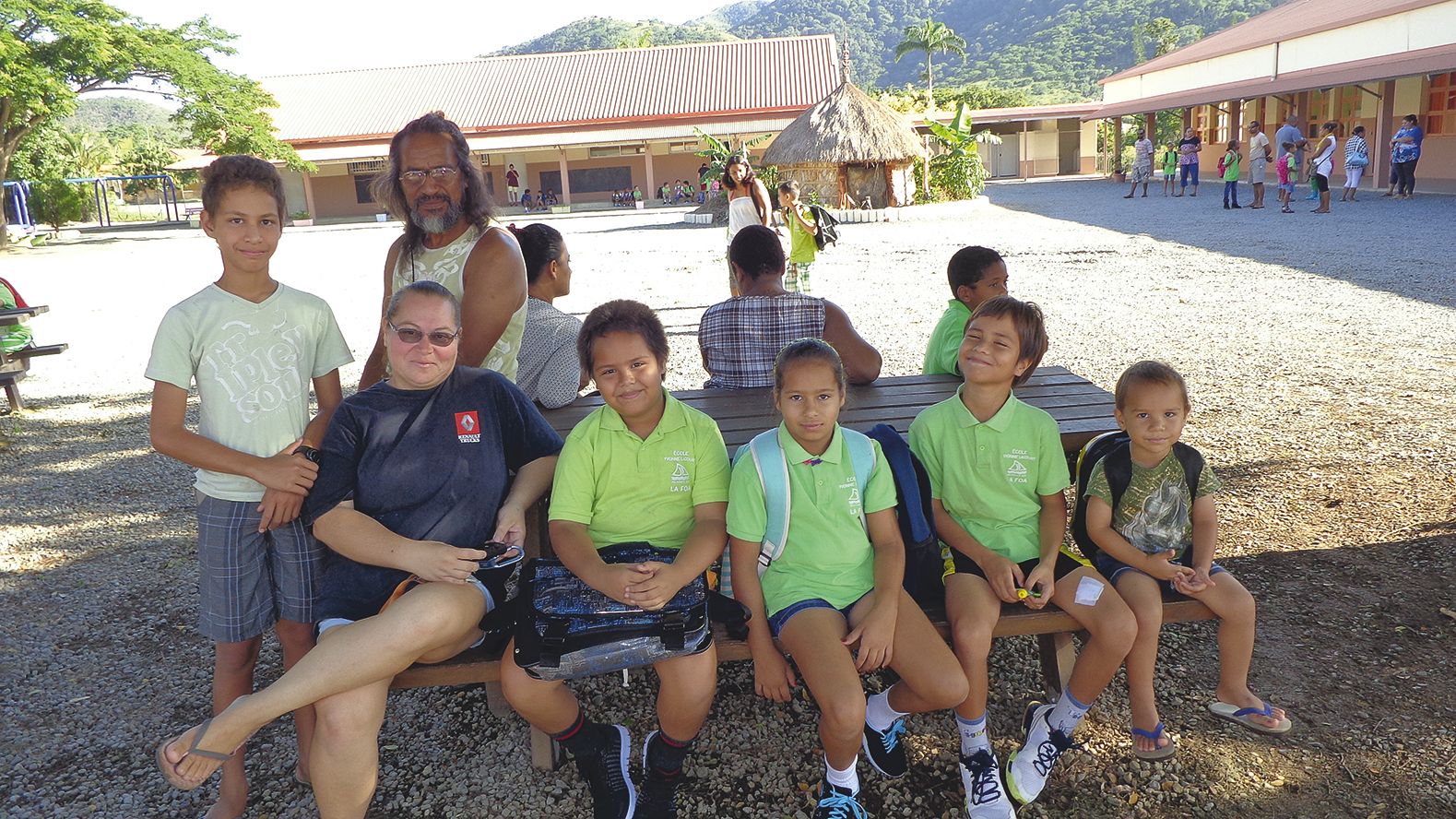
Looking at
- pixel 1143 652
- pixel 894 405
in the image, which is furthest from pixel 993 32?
pixel 1143 652

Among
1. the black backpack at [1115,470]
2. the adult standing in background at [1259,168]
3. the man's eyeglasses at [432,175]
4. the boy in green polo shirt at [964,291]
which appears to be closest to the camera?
the black backpack at [1115,470]

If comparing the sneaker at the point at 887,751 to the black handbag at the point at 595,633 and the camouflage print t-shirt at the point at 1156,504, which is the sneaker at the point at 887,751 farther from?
the camouflage print t-shirt at the point at 1156,504

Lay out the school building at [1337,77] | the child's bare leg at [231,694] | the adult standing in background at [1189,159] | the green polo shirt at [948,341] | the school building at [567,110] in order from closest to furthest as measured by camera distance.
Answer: the child's bare leg at [231,694], the green polo shirt at [948,341], the school building at [1337,77], the adult standing in background at [1189,159], the school building at [567,110]

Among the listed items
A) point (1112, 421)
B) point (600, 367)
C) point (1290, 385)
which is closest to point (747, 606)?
point (600, 367)

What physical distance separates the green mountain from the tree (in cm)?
3259

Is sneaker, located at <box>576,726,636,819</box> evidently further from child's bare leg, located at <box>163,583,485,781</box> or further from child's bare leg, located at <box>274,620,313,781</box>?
child's bare leg, located at <box>274,620,313,781</box>

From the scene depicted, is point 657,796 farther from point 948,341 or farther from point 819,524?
point 948,341

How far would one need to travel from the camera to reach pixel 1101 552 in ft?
9.15

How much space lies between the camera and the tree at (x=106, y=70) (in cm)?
2420

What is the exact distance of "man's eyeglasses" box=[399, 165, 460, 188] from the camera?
9.54ft

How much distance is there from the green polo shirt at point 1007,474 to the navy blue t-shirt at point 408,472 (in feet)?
4.12

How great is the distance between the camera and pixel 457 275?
298 centimetres

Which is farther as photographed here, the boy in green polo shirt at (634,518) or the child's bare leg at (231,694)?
the child's bare leg at (231,694)

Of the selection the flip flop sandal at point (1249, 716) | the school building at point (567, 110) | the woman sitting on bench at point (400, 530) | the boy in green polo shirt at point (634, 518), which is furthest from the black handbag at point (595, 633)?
the school building at point (567, 110)
